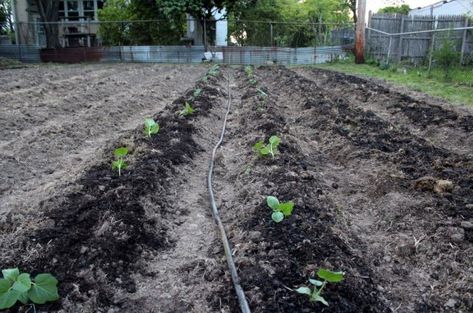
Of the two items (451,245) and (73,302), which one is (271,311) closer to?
(73,302)

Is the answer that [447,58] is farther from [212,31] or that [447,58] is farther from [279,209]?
[212,31]

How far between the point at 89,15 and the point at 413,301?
3016 centimetres

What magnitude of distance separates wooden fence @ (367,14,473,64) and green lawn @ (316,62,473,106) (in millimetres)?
1107

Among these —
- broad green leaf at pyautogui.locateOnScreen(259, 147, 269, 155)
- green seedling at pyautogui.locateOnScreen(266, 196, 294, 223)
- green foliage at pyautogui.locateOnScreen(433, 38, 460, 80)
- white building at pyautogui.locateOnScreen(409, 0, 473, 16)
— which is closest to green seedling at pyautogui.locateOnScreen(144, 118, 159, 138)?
broad green leaf at pyautogui.locateOnScreen(259, 147, 269, 155)

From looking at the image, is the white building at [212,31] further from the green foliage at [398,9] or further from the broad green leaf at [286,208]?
the broad green leaf at [286,208]

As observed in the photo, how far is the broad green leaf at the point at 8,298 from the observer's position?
240 cm

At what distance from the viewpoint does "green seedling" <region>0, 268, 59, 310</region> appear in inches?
96.0

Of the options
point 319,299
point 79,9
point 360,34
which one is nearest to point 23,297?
point 319,299

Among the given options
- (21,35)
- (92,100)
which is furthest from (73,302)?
(21,35)

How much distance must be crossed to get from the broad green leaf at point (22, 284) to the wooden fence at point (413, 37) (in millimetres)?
14013

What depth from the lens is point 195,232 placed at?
375 centimetres

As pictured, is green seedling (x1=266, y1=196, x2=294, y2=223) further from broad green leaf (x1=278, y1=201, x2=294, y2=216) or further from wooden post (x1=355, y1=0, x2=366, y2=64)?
wooden post (x1=355, y1=0, x2=366, y2=64)

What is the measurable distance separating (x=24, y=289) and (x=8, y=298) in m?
0.09

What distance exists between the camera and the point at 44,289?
2553mm
